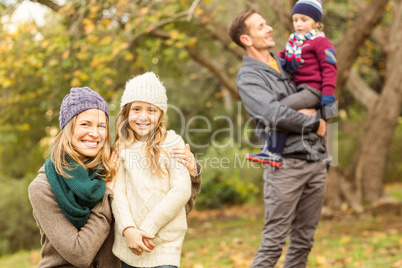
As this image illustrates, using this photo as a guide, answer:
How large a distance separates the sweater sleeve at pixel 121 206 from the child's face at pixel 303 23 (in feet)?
5.63

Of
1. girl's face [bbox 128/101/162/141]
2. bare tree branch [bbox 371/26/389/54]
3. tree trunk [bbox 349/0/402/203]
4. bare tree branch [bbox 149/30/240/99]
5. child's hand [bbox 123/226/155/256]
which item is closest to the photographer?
child's hand [bbox 123/226/155/256]

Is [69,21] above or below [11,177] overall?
above

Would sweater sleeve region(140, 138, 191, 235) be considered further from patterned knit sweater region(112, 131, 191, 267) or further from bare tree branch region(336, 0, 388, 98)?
bare tree branch region(336, 0, 388, 98)

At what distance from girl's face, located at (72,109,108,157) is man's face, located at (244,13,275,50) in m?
1.39

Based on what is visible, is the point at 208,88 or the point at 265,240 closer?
the point at 265,240

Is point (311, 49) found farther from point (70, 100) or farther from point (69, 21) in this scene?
point (69, 21)

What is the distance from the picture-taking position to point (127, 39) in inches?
254

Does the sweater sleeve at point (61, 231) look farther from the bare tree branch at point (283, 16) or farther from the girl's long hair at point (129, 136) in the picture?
the bare tree branch at point (283, 16)

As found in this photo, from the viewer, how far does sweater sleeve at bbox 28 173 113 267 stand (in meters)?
2.27

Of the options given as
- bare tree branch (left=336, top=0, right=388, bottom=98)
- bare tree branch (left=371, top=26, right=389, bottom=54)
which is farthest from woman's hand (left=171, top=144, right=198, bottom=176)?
bare tree branch (left=371, top=26, right=389, bottom=54)

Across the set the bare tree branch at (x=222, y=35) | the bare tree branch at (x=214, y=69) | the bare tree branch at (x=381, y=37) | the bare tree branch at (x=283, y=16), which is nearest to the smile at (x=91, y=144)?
the bare tree branch at (x=283, y=16)

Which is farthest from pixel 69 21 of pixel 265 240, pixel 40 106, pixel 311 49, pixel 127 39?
pixel 265 240

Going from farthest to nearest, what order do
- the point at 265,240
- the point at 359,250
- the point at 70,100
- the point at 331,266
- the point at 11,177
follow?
the point at 11,177
the point at 359,250
the point at 331,266
the point at 265,240
the point at 70,100

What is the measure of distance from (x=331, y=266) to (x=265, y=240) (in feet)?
6.22
